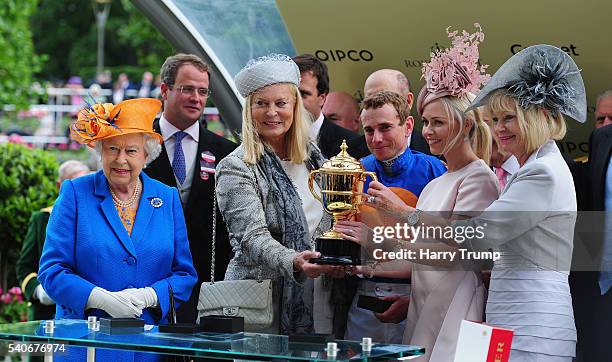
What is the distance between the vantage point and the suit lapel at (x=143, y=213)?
18.4 ft

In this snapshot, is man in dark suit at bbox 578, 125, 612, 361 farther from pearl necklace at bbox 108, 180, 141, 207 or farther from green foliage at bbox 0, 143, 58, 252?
green foliage at bbox 0, 143, 58, 252

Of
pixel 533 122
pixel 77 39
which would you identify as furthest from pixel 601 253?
pixel 77 39

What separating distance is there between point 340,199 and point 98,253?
1.19m

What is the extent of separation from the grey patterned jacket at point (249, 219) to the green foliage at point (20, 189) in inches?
223

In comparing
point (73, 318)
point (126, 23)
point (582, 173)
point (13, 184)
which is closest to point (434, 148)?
point (582, 173)

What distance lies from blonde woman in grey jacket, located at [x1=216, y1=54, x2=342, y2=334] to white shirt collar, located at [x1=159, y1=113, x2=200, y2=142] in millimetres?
1231

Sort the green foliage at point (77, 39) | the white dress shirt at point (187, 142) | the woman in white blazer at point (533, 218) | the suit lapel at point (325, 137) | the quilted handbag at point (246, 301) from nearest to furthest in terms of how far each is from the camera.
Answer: the woman in white blazer at point (533, 218) → the quilted handbag at point (246, 301) → the suit lapel at point (325, 137) → the white dress shirt at point (187, 142) → the green foliage at point (77, 39)

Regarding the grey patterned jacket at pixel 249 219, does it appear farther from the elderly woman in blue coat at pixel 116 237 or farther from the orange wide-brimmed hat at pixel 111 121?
the orange wide-brimmed hat at pixel 111 121

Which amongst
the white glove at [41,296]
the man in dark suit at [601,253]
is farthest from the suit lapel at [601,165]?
the white glove at [41,296]

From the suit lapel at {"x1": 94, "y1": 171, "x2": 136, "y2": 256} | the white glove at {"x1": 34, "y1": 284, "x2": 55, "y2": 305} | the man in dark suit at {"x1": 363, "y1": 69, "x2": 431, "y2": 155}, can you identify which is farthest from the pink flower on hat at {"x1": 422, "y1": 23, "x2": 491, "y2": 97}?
the white glove at {"x1": 34, "y1": 284, "x2": 55, "y2": 305}

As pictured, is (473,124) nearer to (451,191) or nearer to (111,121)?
(451,191)

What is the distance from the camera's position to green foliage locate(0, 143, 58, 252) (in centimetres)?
1087

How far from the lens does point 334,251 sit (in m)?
5.13

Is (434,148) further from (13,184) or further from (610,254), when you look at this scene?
(13,184)
